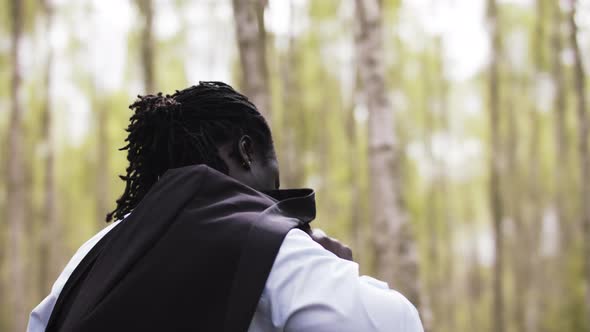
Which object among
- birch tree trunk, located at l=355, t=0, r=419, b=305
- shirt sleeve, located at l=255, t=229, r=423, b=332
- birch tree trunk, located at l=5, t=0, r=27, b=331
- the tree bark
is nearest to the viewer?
shirt sleeve, located at l=255, t=229, r=423, b=332

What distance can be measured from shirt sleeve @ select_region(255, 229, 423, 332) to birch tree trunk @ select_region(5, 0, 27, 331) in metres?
11.9

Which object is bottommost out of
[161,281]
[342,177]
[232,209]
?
[342,177]

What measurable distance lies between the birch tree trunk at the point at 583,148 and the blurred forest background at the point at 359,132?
3 centimetres

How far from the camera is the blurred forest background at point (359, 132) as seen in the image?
13.3 m

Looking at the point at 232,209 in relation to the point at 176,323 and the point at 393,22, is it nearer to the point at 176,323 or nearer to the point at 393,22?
the point at 176,323

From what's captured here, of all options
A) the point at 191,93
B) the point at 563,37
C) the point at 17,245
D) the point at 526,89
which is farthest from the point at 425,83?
the point at 191,93

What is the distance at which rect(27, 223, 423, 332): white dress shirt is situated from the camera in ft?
4.36

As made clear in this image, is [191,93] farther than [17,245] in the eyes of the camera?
No

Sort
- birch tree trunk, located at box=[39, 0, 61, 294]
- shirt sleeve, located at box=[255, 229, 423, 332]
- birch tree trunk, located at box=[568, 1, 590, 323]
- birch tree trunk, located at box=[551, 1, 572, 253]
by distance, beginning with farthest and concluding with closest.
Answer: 1. birch tree trunk, located at box=[551, 1, 572, 253]
2. birch tree trunk, located at box=[39, 0, 61, 294]
3. birch tree trunk, located at box=[568, 1, 590, 323]
4. shirt sleeve, located at box=[255, 229, 423, 332]

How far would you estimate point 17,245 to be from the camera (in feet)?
41.5

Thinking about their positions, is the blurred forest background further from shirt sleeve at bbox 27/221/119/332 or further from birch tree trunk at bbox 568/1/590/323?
shirt sleeve at bbox 27/221/119/332

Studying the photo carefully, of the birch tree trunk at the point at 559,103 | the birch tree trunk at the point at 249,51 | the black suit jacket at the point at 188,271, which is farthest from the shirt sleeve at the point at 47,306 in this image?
the birch tree trunk at the point at 559,103

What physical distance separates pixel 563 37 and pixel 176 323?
1784 cm

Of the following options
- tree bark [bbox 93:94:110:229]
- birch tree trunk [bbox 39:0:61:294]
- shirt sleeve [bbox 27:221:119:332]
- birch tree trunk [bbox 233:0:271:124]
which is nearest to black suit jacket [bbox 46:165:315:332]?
shirt sleeve [bbox 27:221:119:332]
